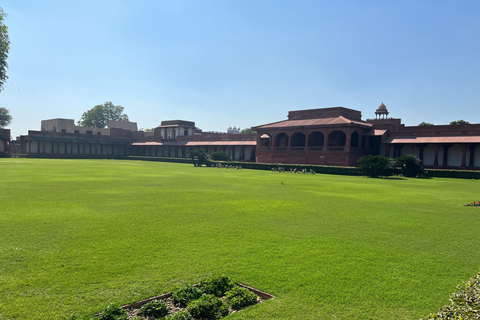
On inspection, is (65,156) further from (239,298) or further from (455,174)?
(239,298)

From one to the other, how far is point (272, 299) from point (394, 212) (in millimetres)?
8352

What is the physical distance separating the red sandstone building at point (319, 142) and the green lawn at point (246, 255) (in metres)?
29.6

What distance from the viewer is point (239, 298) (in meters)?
4.71

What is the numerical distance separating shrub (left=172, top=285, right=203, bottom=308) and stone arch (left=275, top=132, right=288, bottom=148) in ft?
151

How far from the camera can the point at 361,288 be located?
5223mm

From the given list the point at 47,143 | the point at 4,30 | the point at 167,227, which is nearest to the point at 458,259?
the point at 167,227

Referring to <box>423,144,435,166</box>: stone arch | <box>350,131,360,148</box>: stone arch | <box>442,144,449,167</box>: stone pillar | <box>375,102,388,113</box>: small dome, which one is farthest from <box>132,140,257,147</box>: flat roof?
<box>442,144,449,167</box>: stone pillar

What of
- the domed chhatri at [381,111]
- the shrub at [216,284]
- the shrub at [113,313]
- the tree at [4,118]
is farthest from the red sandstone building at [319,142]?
the shrub at [113,313]

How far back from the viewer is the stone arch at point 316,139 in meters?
47.0

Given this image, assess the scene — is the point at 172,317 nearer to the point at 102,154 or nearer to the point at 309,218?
the point at 309,218

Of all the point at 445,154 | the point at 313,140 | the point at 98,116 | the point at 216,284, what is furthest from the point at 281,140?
the point at 98,116

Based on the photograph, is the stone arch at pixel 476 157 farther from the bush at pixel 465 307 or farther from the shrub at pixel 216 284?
the shrub at pixel 216 284

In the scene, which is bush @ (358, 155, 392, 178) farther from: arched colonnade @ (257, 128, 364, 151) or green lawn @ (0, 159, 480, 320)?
green lawn @ (0, 159, 480, 320)

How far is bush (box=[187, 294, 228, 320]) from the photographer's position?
14.3ft
